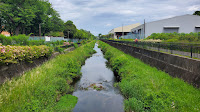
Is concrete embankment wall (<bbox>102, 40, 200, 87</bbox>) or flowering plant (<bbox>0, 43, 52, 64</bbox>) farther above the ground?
flowering plant (<bbox>0, 43, 52, 64</bbox>)

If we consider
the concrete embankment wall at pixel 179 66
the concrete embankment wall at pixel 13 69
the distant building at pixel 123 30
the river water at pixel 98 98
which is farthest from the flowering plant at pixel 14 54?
the distant building at pixel 123 30

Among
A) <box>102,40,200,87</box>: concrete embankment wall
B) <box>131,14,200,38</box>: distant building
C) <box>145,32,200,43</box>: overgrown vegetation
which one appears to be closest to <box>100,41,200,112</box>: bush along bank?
<box>102,40,200,87</box>: concrete embankment wall

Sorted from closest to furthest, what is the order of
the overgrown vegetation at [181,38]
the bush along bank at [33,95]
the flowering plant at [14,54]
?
the bush along bank at [33,95] → the flowering plant at [14,54] → the overgrown vegetation at [181,38]

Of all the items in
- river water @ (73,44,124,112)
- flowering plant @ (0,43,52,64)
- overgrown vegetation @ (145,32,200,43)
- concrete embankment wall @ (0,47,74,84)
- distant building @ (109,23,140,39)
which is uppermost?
distant building @ (109,23,140,39)

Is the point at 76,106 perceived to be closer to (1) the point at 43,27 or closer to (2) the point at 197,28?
(2) the point at 197,28

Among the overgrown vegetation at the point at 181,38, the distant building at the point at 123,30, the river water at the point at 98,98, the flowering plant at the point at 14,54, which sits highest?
the distant building at the point at 123,30

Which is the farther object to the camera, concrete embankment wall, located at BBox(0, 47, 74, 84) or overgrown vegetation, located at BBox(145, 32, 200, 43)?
overgrown vegetation, located at BBox(145, 32, 200, 43)

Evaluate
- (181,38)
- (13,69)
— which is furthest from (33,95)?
(181,38)

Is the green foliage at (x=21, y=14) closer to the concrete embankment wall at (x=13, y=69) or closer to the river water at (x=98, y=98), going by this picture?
the concrete embankment wall at (x=13, y=69)

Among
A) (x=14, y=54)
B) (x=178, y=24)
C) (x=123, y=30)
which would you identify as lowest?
(x=14, y=54)

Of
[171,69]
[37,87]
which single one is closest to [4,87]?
[37,87]

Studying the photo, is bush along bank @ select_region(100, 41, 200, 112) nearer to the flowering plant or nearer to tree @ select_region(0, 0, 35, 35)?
the flowering plant

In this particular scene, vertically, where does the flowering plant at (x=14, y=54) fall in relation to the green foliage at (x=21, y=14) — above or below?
below

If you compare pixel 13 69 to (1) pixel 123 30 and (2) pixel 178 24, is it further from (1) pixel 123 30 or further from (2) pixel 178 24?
(1) pixel 123 30
